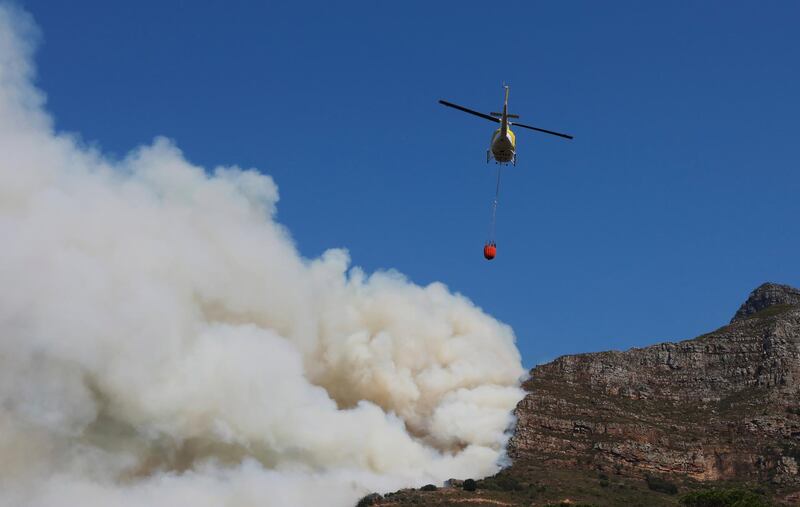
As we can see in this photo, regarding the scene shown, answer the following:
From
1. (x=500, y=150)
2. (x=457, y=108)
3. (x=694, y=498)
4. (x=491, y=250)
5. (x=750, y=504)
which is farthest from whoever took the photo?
(x=694, y=498)

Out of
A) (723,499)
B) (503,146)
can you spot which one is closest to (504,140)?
(503,146)

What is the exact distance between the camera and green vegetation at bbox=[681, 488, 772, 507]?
587 ft

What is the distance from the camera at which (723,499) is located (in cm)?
18475

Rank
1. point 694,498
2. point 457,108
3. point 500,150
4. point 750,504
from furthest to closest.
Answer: point 694,498
point 750,504
point 500,150
point 457,108

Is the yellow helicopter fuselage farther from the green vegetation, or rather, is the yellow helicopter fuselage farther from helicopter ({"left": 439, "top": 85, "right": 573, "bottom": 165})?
the green vegetation

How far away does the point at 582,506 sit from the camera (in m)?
192

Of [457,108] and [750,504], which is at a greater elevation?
[457,108]

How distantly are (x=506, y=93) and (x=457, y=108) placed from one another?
1146 centimetres

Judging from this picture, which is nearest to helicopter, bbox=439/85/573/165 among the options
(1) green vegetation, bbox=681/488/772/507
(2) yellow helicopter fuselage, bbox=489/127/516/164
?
(2) yellow helicopter fuselage, bbox=489/127/516/164

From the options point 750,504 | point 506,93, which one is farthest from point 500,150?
point 750,504

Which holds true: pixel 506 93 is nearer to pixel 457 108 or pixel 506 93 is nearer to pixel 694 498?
pixel 457 108

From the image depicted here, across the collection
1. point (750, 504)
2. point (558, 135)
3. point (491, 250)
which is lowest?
point (750, 504)

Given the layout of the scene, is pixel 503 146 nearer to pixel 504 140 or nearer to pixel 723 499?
pixel 504 140

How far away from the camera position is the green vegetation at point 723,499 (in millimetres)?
179000
